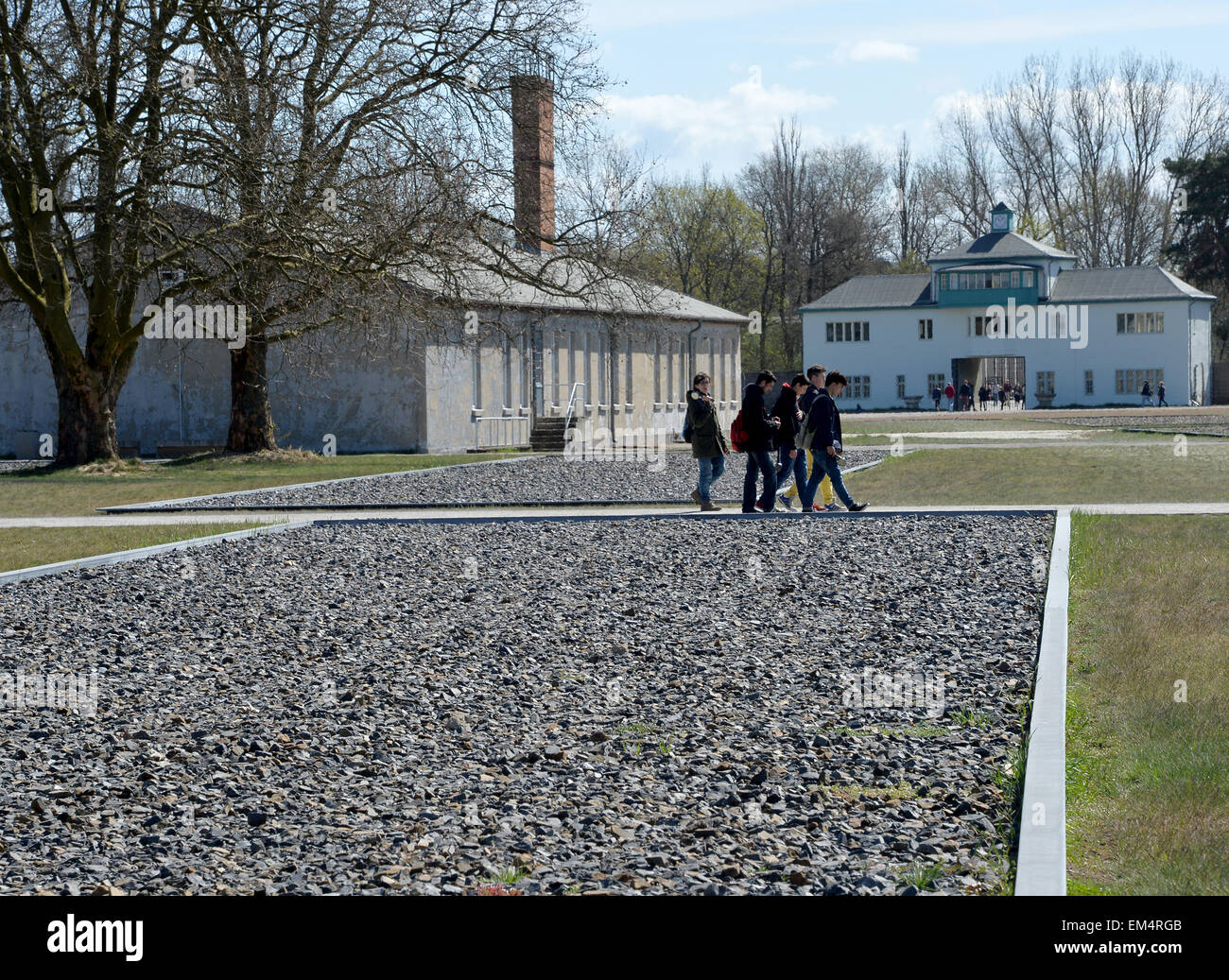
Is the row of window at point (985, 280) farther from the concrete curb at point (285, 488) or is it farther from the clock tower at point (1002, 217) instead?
the concrete curb at point (285, 488)

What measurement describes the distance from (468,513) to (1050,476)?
10481mm

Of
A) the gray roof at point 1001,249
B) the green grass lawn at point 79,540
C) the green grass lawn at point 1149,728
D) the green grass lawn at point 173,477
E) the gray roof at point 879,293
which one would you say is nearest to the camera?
the green grass lawn at point 1149,728

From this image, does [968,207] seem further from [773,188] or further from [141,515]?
[141,515]

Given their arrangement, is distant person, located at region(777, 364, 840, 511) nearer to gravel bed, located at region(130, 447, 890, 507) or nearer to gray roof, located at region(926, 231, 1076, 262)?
gravel bed, located at region(130, 447, 890, 507)

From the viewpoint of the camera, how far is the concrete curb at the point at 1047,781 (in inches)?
195

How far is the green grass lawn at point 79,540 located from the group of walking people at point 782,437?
566 centimetres

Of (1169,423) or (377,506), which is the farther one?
(1169,423)

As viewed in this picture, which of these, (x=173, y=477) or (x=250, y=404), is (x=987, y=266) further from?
(x=173, y=477)

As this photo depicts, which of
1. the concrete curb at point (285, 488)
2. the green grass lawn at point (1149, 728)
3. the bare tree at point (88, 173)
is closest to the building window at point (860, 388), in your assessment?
the concrete curb at point (285, 488)

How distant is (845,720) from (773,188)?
88.3m

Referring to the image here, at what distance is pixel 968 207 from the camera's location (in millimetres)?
95125

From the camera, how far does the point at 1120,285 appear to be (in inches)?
3214

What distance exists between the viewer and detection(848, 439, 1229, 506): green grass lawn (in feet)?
68.1

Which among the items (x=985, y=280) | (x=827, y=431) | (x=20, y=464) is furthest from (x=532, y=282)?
(x=985, y=280)
